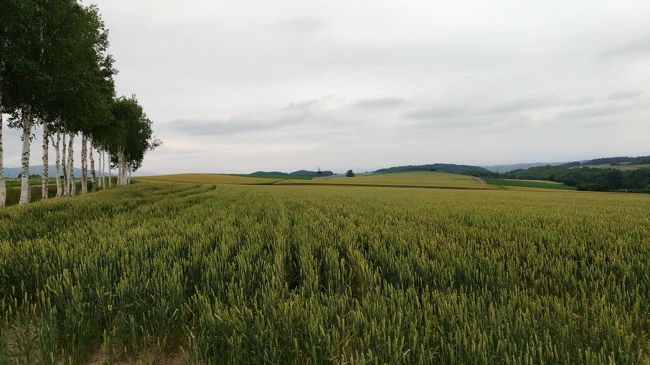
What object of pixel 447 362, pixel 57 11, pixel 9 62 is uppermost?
pixel 57 11

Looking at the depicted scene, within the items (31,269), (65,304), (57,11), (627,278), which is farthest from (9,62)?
(627,278)

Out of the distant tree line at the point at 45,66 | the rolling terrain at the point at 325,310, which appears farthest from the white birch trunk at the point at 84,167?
the rolling terrain at the point at 325,310

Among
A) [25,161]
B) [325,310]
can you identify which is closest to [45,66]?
[25,161]

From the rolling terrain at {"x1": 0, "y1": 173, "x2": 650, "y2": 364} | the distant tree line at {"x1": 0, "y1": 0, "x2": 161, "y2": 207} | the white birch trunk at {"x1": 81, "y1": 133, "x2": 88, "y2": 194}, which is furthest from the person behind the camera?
the white birch trunk at {"x1": 81, "y1": 133, "x2": 88, "y2": 194}

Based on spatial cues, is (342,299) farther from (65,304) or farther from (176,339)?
(65,304)

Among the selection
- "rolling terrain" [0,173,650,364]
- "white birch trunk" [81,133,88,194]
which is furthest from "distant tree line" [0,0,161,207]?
"rolling terrain" [0,173,650,364]

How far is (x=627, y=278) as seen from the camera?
13.7 feet

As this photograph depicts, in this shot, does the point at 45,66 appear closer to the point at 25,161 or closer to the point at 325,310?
the point at 25,161

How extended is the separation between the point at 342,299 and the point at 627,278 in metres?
4.02

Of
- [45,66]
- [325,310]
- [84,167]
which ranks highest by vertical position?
[45,66]

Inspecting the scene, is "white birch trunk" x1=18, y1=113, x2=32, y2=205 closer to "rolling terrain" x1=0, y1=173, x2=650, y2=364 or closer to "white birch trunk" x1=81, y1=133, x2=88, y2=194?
"white birch trunk" x1=81, y1=133, x2=88, y2=194

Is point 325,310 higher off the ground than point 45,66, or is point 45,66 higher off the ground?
point 45,66

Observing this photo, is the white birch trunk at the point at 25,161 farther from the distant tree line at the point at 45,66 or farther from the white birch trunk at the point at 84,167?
the white birch trunk at the point at 84,167

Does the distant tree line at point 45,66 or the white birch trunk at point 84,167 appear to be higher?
the distant tree line at point 45,66
